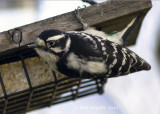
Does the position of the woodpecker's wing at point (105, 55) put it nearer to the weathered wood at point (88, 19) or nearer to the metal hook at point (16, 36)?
the weathered wood at point (88, 19)

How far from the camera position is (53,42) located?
94.7 inches

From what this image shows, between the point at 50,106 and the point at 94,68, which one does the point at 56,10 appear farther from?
the point at 94,68

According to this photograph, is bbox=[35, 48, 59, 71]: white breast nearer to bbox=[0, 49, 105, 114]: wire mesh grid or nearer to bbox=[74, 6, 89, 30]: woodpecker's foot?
bbox=[0, 49, 105, 114]: wire mesh grid

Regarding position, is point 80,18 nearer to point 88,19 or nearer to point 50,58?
point 88,19

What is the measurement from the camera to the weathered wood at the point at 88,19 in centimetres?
239

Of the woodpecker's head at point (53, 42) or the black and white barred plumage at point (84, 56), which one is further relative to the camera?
the black and white barred plumage at point (84, 56)

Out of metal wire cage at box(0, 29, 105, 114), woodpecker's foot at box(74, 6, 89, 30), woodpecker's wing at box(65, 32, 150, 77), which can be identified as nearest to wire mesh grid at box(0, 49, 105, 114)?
metal wire cage at box(0, 29, 105, 114)

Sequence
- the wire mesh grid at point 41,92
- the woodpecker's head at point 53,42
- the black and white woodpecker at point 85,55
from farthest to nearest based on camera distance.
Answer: the wire mesh grid at point 41,92, the black and white woodpecker at point 85,55, the woodpecker's head at point 53,42

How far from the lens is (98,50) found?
2.45 m

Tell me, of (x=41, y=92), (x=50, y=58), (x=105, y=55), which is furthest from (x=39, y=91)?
(x=105, y=55)

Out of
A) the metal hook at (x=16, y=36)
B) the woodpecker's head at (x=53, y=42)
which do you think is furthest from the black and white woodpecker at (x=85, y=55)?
the metal hook at (x=16, y=36)

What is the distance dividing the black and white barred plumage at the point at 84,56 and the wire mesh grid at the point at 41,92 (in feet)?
0.56

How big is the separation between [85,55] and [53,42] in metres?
0.22

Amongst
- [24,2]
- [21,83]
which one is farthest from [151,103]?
[24,2]
